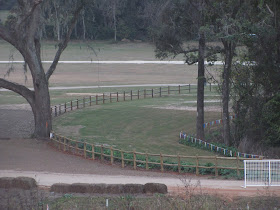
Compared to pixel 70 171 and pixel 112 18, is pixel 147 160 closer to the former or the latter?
pixel 70 171

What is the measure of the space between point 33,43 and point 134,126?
394 inches

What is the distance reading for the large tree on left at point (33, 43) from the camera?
79.5ft

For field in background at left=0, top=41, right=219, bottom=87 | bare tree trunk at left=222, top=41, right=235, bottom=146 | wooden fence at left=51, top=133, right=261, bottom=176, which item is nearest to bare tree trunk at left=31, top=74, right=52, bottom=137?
wooden fence at left=51, top=133, right=261, bottom=176

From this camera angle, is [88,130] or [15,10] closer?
[15,10]

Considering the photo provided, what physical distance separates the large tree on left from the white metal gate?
14.7 meters

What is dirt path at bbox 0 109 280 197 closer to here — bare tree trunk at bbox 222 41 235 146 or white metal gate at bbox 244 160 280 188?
white metal gate at bbox 244 160 280 188

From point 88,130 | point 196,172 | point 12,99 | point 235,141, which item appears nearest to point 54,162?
point 196,172

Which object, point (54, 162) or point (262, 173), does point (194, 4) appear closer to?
point (54, 162)

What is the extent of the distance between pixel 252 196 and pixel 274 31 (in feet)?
40.6

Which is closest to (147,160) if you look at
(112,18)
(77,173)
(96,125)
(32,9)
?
(77,173)

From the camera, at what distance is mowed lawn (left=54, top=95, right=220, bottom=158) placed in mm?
25312

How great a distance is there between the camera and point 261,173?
13.6m

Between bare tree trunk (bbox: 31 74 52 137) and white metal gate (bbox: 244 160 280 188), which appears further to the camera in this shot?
bare tree trunk (bbox: 31 74 52 137)

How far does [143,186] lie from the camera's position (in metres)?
13.2
